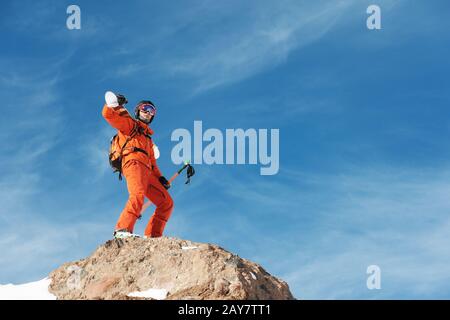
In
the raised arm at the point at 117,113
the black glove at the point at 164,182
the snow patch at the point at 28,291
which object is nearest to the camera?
the snow patch at the point at 28,291

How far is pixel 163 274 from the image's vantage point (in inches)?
452

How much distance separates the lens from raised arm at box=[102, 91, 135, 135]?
13555 millimetres

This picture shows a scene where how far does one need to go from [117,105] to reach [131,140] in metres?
0.81

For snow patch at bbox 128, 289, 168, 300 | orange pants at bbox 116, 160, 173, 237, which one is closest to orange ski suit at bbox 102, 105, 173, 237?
orange pants at bbox 116, 160, 173, 237

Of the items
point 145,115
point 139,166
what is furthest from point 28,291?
point 145,115

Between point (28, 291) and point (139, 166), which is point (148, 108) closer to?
point (139, 166)

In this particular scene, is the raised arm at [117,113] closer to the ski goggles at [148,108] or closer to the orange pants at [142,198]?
the ski goggles at [148,108]

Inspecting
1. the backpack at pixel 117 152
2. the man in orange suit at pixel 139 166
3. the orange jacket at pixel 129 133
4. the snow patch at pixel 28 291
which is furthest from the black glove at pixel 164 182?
the snow patch at pixel 28 291

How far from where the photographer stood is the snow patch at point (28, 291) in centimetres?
1158
